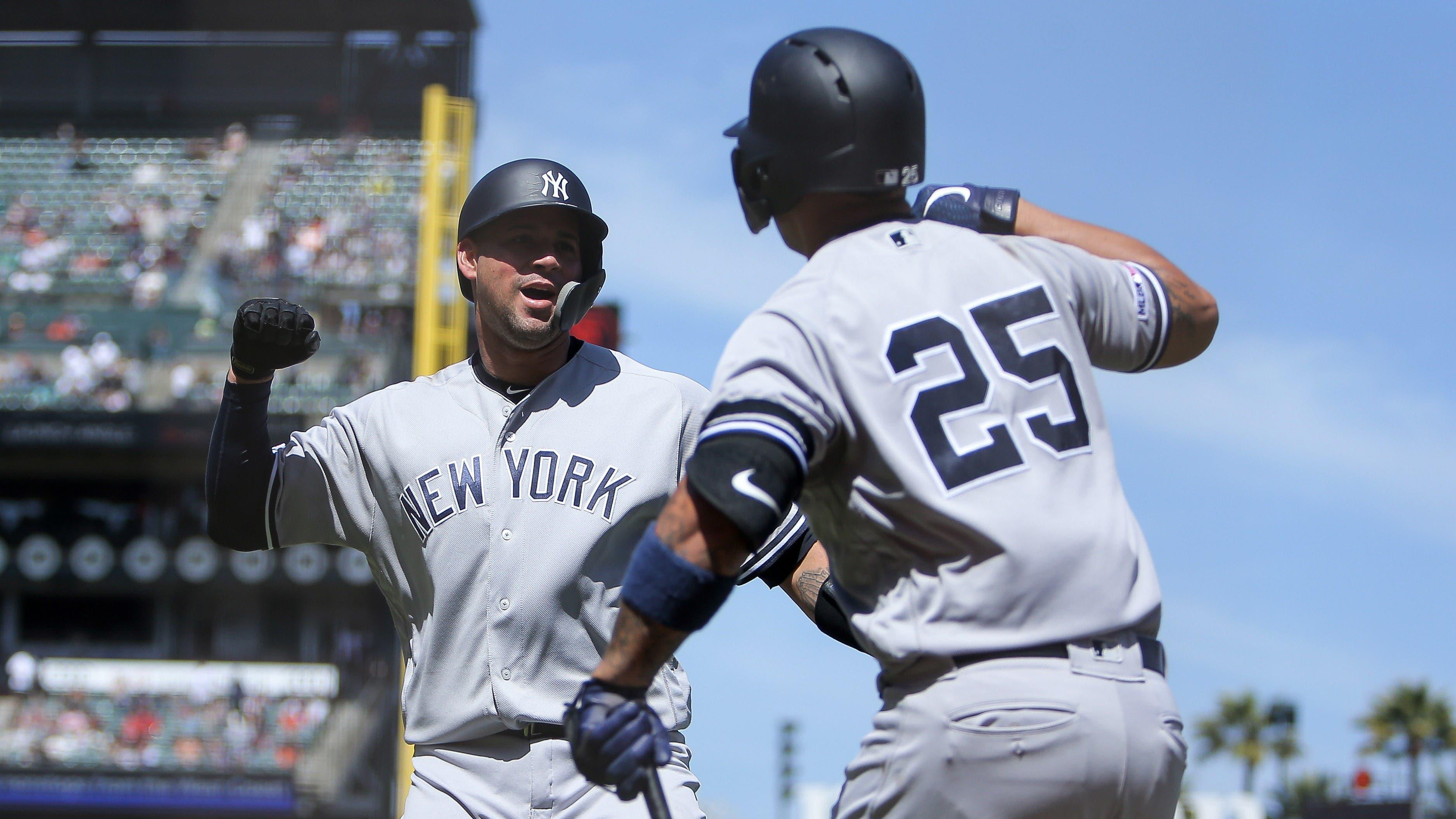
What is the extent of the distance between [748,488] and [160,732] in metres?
20.7

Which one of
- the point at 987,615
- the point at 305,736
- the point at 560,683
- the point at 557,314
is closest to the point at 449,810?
the point at 560,683

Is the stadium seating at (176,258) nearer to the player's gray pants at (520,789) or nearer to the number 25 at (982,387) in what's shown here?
the player's gray pants at (520,789)

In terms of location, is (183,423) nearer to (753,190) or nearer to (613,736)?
(753,190)

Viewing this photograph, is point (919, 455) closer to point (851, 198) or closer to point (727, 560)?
point (727, 560)

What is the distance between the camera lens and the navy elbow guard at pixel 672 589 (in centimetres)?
237

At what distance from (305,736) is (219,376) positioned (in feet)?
19.5

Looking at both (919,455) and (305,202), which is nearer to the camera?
(919,455)

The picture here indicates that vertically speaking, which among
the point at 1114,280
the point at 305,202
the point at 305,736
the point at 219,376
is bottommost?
the point at 305,736

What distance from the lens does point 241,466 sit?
382 centimetres

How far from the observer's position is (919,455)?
2.40 m

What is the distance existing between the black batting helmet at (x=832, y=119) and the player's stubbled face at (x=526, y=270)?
132 centimetres

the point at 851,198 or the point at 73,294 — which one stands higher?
the point at 851,198

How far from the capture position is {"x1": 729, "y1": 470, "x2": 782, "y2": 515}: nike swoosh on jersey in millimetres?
2318

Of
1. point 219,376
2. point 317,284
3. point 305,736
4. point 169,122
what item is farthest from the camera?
point 169,122
